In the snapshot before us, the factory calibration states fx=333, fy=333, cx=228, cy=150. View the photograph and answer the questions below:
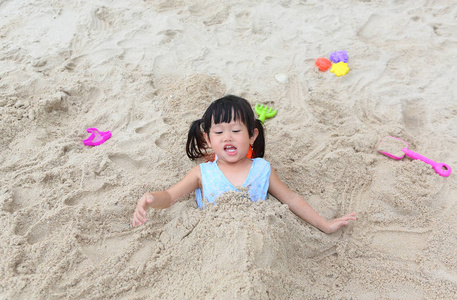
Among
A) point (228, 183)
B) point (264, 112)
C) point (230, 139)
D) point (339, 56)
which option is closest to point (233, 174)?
point (228, 183)

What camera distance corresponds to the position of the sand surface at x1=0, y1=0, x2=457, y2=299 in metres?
1.63

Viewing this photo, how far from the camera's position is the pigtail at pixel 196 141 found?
2.19 metres

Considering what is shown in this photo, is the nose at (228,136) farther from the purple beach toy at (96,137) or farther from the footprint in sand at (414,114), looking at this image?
the footprint in sand at (414,114)

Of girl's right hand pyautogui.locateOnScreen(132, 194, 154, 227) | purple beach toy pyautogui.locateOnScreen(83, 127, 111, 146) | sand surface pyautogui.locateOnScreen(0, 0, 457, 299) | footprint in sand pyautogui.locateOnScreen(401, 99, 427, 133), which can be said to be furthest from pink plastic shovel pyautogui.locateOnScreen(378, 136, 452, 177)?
purple beach toy pyautogui.locateOnScreen(83, 127, 111, 146)

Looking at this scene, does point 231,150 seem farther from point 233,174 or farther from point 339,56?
point 339,56

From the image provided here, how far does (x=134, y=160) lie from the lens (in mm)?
2238

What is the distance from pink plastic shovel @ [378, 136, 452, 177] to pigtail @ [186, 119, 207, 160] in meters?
1.30

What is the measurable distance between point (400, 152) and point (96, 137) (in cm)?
220

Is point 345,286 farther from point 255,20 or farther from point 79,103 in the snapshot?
point 255,20

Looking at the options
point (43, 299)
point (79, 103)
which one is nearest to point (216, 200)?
point (43, 299)

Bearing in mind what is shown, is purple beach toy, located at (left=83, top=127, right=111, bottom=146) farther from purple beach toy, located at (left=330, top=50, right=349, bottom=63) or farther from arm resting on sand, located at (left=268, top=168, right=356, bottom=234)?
purple beach toy, located at (left=330, top=50, right=349, bottom=63)

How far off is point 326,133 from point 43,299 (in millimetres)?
2086

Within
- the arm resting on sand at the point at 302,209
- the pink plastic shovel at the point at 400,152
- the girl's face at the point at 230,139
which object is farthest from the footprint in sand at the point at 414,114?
the girl's face at the point at 230,139

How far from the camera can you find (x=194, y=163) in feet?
7.63
